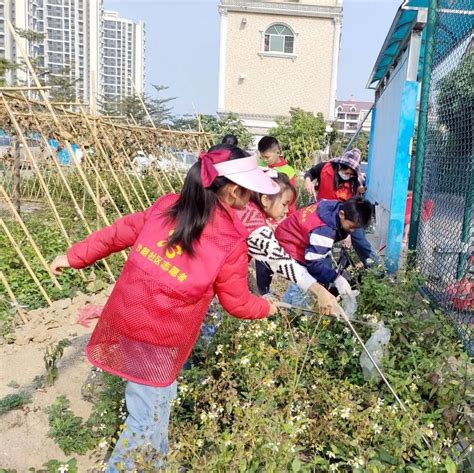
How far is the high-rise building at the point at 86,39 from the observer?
172 feet

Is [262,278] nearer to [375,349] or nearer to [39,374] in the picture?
[375,349]

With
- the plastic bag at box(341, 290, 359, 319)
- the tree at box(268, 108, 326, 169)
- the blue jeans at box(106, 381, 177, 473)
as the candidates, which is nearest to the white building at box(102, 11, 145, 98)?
the tree at box(268, 108, 326, 169)

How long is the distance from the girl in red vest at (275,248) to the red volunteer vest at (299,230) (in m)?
0.20

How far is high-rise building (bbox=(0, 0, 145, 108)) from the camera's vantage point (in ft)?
172

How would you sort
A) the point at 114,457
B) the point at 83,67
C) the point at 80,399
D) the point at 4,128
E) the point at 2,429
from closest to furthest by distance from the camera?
the point at 114,457
the point at 2,429
the point at 80,399
the point at 4,128
the point at 83,67

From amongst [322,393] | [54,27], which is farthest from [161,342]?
[54,27]

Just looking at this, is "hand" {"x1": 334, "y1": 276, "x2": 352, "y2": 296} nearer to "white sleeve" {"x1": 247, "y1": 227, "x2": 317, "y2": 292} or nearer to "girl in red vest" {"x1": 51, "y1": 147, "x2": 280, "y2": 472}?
"white sleeve" {"x1": 247, "y1": 227, "x2": 317, "y2": 292}

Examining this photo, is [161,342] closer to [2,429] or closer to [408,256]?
[2,429]

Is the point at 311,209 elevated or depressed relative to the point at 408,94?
depressed

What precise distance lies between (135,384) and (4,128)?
7895 mm

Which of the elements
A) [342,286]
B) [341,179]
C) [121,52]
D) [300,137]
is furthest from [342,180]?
[121,52]

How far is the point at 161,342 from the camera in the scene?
218 cm

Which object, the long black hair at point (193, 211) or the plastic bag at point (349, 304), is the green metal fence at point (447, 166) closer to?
the plastic bag at point (349, 304)

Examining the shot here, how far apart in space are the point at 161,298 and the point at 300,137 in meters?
17.8
